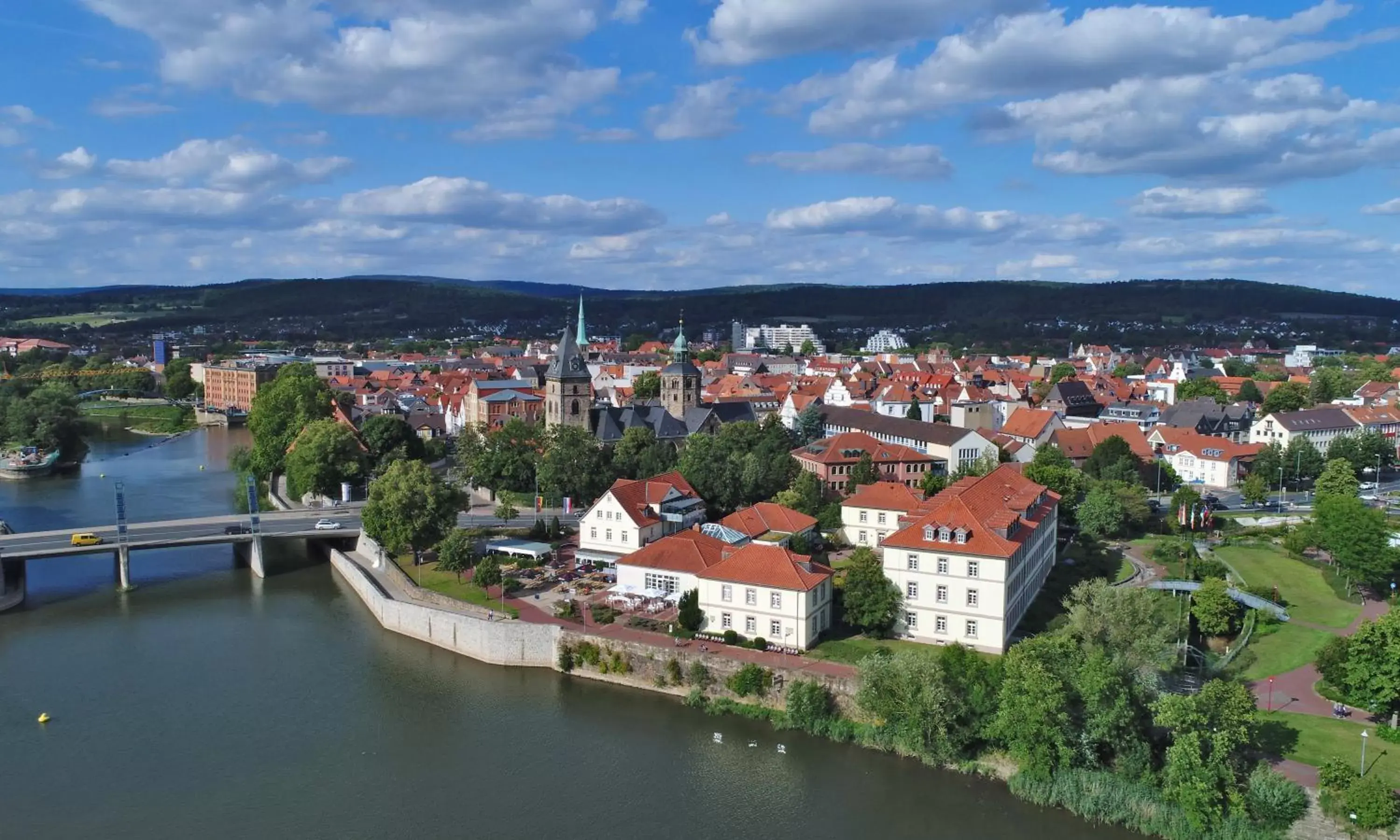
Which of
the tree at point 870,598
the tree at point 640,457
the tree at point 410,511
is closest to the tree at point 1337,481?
the tree at point 870,598

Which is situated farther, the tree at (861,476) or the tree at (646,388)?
the tree at (646,388)

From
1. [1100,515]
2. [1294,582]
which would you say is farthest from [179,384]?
[1294,582]

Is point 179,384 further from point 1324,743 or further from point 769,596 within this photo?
point 1324,743

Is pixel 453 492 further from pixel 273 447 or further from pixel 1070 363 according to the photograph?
pixel 1070 363

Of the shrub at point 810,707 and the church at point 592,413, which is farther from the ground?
the church at point 592,413

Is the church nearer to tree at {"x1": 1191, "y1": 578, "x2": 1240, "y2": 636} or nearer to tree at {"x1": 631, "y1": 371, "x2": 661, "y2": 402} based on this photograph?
tree at {"x1": 631, "y1": 371, "x2": 661, "y2": 402}

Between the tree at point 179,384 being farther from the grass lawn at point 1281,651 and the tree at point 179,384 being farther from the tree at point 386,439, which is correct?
the grass lawn at point 1281,651
